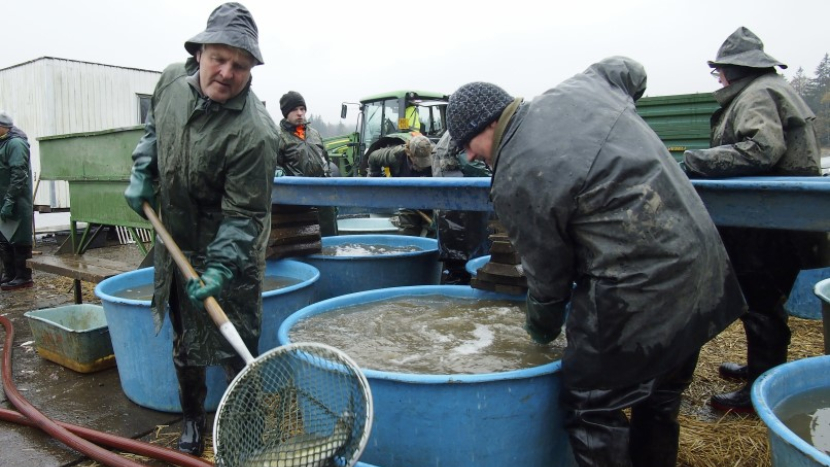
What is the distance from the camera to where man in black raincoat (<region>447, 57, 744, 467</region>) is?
1898 millimetres

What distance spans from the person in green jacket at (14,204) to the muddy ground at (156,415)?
6.87 ft

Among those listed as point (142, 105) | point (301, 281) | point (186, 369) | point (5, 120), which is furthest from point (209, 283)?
point (142, 105)

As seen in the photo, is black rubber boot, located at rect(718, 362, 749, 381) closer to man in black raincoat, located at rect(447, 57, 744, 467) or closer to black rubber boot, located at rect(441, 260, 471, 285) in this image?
black rubber boot, located at rect(441, 260, 471, 285)

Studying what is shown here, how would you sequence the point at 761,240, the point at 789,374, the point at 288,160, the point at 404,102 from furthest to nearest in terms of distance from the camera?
the point at 404,102 < the point at 288,160 < the point at 761,240 < the point at 789,374

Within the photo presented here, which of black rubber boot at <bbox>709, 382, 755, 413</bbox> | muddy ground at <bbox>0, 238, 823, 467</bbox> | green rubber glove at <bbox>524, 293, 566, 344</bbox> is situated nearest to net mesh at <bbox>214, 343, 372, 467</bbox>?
green rubber glove at <bbox>524, 293, 566, 344</bbox>

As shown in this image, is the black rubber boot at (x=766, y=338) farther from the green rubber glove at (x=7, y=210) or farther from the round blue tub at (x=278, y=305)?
the green rubber glove at (x=7, y=210)

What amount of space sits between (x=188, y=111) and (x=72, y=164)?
454 cm

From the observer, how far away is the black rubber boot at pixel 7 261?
714 cm

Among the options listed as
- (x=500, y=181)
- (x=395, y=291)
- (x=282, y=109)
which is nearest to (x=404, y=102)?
(x=282, y=109)

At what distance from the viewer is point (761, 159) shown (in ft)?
9.65

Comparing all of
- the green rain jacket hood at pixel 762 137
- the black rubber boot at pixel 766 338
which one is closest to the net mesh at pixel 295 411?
the green rain jacket hood at pixel 762 137

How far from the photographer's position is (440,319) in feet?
10.3

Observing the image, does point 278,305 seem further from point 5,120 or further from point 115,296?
point 5,120

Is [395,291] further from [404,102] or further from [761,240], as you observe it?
Answer: [404,102]
